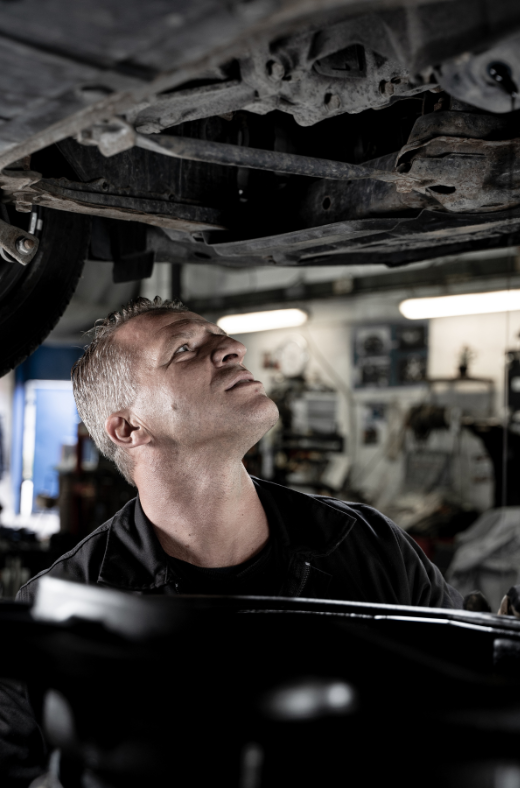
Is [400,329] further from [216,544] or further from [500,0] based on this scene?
[500,0]

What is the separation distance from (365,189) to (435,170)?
1.26ft

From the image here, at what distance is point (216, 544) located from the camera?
1.79m

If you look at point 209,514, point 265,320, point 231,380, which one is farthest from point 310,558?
point 265,320

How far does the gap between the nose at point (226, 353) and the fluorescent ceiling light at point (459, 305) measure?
558 cm

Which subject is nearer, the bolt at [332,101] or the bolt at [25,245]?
the bolt at [332,101]

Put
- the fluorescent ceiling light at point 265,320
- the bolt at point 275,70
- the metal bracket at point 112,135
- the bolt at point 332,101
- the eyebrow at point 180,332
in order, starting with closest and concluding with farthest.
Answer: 1. the metal bracket at point 112,135
2. the bolt at point 275,70
3. the bolt at point 332,101
4. the eyebrow at point 180,332
5. the fluorescent ceiling light at point 265,320

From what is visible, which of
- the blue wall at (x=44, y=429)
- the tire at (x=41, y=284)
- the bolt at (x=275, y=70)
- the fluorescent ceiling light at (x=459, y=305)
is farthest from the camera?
the blue wall at (x=44, y=429)

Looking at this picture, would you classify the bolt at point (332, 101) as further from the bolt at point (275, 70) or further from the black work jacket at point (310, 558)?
the black work jacket at point (310, 558)

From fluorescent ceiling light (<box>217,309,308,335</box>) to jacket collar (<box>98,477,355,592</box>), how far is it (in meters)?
7.24

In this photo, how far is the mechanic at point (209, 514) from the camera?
1.76m

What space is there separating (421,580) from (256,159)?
3.66ft

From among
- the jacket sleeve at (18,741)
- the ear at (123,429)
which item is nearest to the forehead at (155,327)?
the ear at (123,429)

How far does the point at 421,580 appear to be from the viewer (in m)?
1.91

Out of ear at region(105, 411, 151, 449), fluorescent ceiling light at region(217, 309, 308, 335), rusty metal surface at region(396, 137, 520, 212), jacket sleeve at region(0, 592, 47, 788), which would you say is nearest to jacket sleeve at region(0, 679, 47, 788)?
jacket sleeve at region(0, 592, 47, 788)
